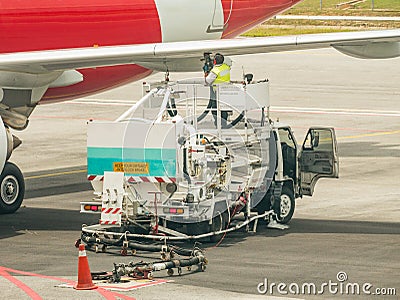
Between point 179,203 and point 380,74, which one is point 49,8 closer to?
point 179,203

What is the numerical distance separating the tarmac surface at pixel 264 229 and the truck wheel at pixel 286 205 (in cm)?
26

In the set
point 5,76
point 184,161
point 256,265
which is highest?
point 5,76

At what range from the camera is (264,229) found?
22562 millimetres

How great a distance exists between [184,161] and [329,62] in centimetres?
4333

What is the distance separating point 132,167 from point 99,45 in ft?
19.3

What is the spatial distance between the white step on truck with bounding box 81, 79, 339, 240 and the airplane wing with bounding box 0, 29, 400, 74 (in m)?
0.77

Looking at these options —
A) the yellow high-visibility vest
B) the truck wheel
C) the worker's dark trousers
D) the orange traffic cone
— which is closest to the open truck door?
the truck wheel

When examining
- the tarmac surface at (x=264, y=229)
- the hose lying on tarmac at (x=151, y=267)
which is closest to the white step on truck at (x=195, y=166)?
the tarmac surface at (x=264, y=229)

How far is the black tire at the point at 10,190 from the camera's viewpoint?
82.9 feet

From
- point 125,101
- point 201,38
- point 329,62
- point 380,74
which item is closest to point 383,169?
point 201,38

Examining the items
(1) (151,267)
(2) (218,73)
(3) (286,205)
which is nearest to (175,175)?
(1) (151,267)

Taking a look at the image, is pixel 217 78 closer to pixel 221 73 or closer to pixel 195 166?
pixel 221 73

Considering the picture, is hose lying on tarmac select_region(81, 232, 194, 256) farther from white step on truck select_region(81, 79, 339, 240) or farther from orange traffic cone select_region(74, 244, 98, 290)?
orange traffic cone select_region(74, 244, 98, 290)

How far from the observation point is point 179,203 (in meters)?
20.9
